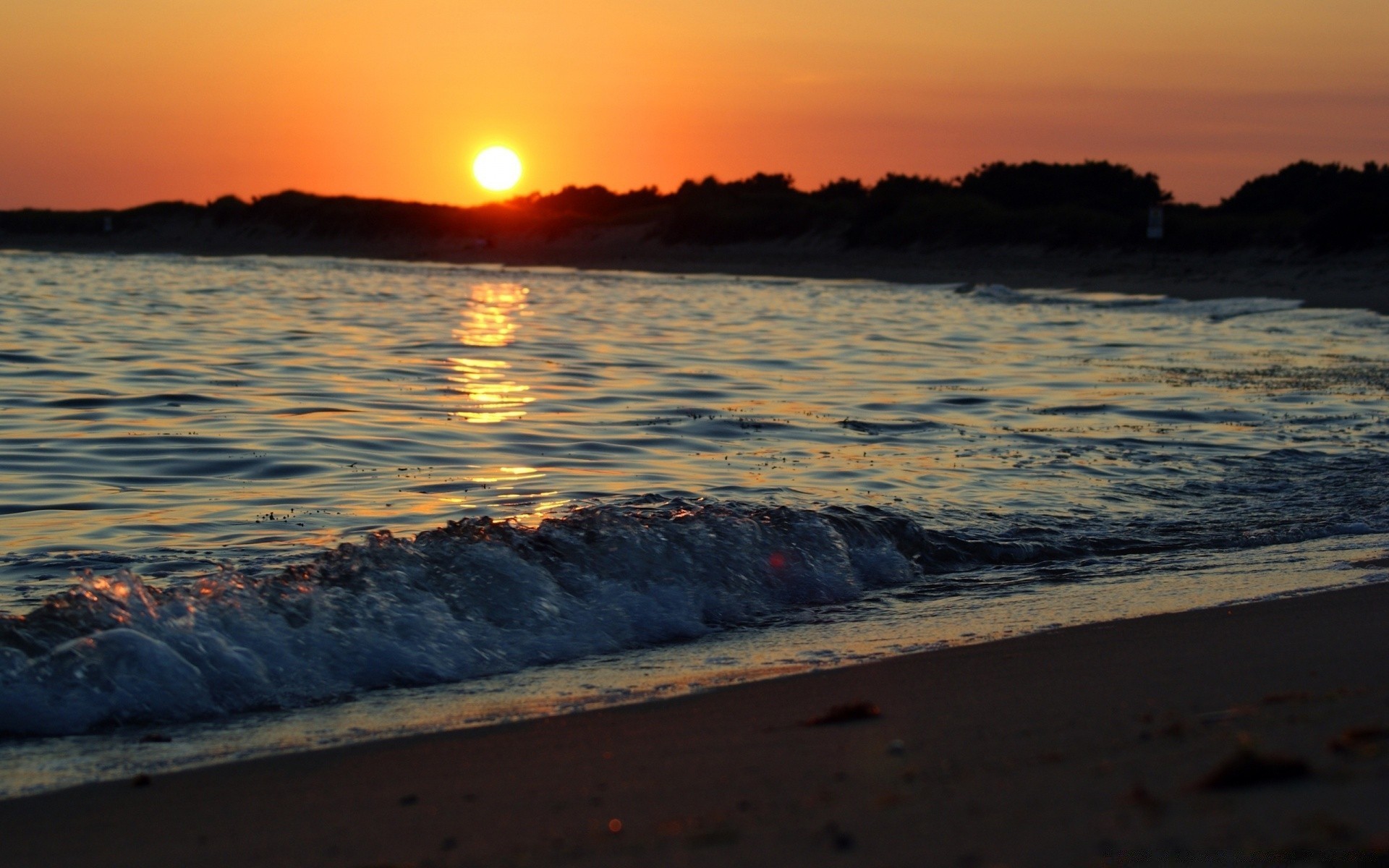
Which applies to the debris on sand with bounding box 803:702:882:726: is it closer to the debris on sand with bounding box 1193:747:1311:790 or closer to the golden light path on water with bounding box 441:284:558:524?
the debris on sand with bounding box 1193:747:1311:790

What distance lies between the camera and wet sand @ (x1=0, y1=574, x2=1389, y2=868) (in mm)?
2332

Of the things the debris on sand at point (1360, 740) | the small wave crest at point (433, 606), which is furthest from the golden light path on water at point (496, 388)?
the debris on sand at point (1360, 740)

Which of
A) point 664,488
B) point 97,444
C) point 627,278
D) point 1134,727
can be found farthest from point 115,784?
point 627,278

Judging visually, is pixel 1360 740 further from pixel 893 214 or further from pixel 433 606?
pixel 893 214

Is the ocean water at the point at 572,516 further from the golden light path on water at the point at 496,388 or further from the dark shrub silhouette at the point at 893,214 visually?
the dark shrub silhouette at the point at 893,214

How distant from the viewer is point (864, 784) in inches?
109

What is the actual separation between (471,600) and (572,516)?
1.08m

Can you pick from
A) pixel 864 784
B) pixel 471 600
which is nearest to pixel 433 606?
pixel 471 600

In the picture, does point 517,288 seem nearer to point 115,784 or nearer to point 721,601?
point 721,601

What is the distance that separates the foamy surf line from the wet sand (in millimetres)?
819

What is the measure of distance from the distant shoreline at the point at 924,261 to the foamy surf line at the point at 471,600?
19.8 metres

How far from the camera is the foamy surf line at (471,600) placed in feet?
13.3

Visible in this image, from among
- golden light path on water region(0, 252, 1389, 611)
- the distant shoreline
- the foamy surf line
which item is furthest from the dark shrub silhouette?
the foamy surf line

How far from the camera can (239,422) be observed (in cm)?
937
